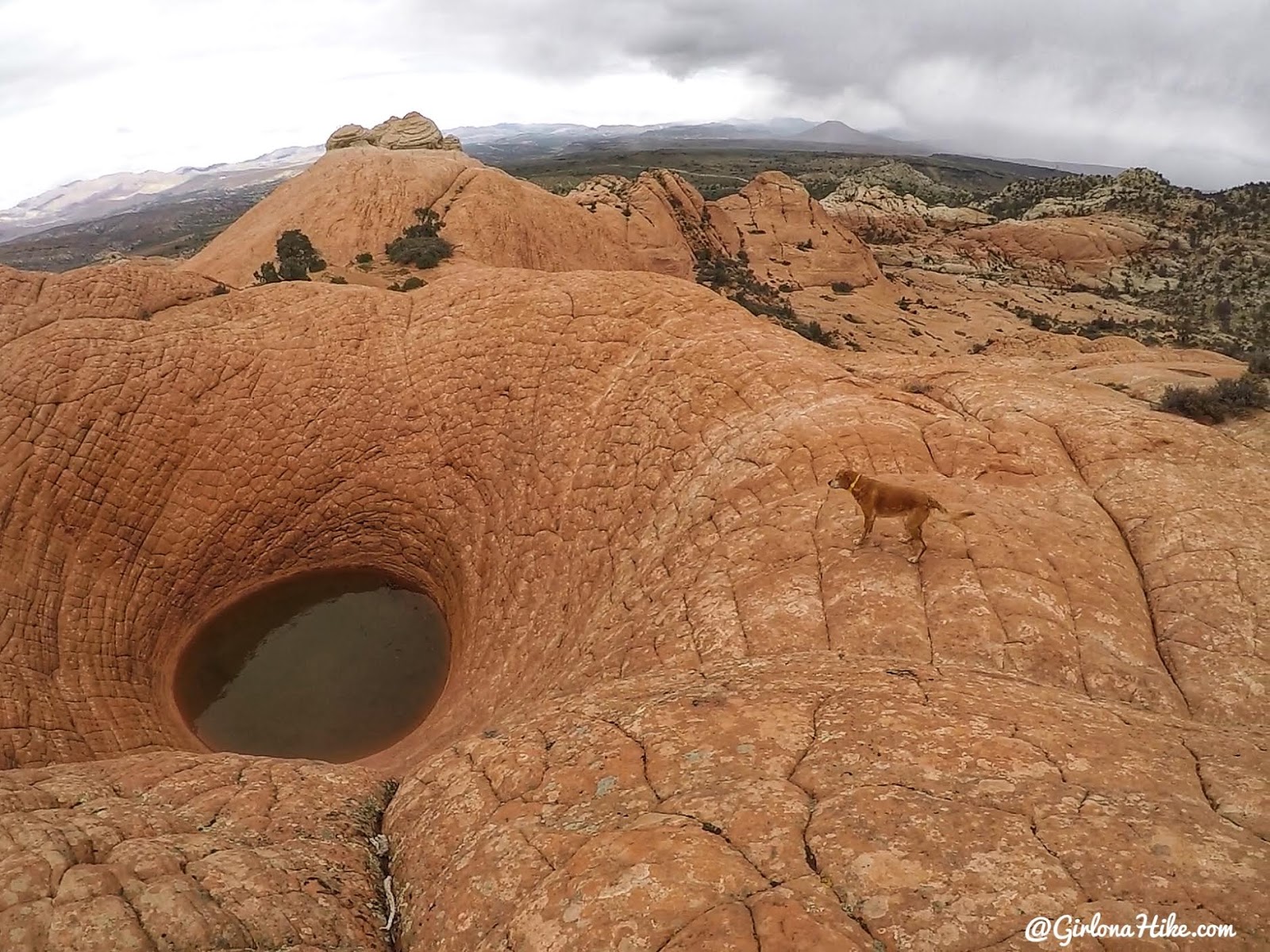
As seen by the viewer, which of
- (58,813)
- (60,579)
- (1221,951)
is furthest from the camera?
(60,579)

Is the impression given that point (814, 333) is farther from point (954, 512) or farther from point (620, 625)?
point (620, 625)

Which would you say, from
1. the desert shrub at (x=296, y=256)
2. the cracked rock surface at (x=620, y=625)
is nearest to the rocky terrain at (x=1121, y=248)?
the cracked rock surface at (x=620, y=625)

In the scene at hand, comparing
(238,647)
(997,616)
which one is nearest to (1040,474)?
(997,616)

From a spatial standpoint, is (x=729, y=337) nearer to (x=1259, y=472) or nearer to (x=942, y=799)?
(x=1259, y=472)

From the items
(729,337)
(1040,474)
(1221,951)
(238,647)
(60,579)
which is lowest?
(238,647)

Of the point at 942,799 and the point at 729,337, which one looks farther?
the point at 729,337

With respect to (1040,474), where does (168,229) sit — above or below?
above

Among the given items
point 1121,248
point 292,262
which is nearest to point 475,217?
point 292,262
